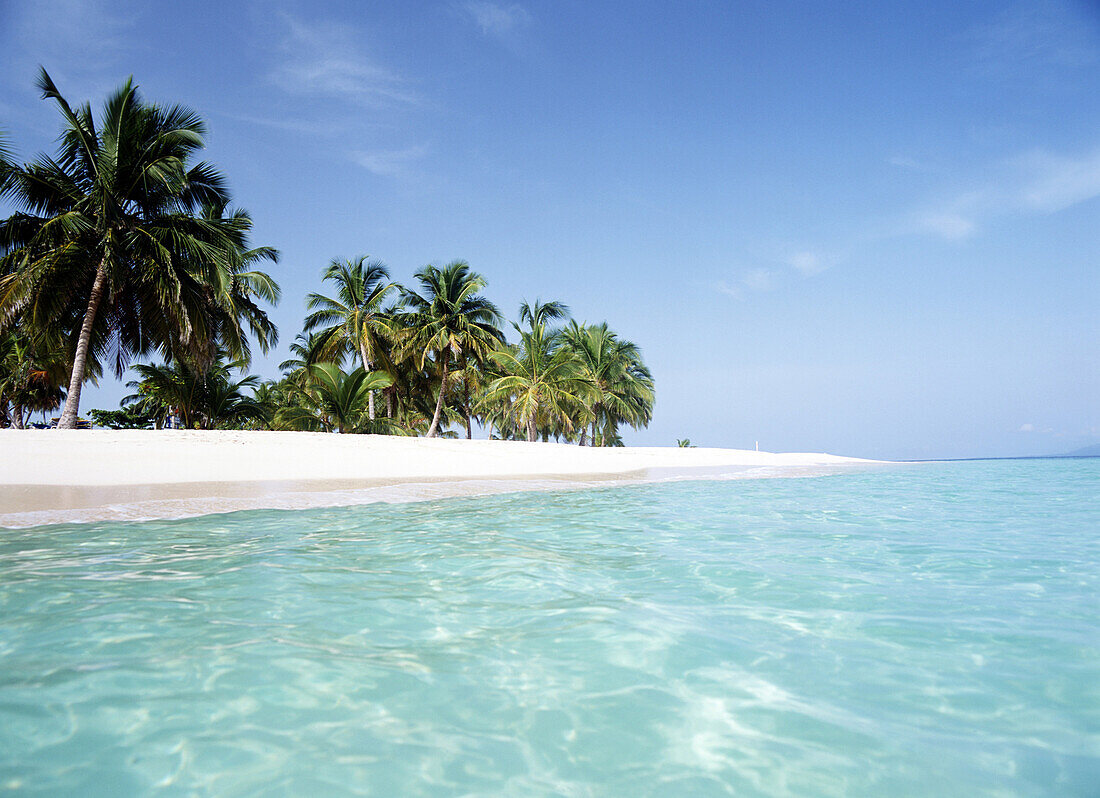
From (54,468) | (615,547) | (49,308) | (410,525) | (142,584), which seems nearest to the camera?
(142,584)

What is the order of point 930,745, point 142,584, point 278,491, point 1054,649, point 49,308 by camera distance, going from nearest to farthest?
point 930,745
point 1054,649
point 142,584
point 278,491
point 49,308

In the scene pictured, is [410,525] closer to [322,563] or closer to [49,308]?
[322,563]

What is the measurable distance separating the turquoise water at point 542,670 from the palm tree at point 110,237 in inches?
525

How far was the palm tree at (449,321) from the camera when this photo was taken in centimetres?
2730

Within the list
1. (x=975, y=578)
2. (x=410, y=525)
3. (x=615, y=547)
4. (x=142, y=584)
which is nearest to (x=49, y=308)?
(x=410, y=525)

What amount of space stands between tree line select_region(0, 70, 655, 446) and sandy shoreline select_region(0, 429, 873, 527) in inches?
165

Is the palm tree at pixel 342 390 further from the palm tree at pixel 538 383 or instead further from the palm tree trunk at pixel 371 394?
the palm tree at pixel 538 383

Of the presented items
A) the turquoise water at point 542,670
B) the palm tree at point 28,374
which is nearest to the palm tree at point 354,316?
the palm tree at point 28,374

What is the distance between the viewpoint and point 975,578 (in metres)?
3.83

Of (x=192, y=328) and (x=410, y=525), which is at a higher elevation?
(x=192, y=328)

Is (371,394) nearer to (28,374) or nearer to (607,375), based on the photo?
(607,375)

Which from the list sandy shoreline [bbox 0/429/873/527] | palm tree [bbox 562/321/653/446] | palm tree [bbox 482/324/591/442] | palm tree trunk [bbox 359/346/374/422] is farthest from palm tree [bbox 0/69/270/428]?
palm tree [bbox 562/321/653/446]

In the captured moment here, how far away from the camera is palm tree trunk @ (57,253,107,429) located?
1476 centimetres

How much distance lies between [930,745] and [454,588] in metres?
2.41
